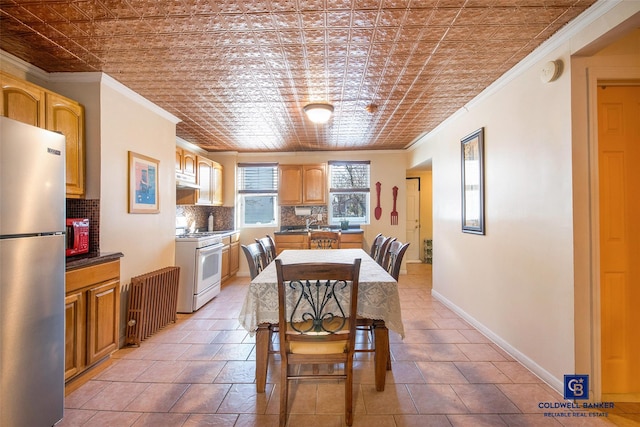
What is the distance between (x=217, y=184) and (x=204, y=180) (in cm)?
52

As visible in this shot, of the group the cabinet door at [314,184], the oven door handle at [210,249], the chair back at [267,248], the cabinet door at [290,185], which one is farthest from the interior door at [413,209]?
the chair back at [267,248]

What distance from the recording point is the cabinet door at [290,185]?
5.43 meters

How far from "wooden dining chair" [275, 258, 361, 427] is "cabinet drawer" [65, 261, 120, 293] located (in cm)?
149

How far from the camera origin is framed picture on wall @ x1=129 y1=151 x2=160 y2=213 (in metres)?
2.79

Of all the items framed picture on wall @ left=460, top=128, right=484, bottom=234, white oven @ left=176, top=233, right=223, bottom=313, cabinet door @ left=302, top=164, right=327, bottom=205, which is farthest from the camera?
cabinet door @ left=302, top=164, right=327, bottom=205

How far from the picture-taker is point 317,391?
1.98 meters

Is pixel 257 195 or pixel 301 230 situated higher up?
pixel 257 195

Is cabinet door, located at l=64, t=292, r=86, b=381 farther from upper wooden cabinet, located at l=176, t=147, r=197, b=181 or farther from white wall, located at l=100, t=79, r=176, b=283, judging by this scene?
upper wooden cabinet, located at l=176, t=147, r=197, b=181

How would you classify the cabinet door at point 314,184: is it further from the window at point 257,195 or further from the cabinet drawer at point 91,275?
the cabinet drawer at point 91,275

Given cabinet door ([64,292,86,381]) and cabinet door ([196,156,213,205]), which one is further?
cabinet door ([196,156,213,205])

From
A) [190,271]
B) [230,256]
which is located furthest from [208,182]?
[190,271]

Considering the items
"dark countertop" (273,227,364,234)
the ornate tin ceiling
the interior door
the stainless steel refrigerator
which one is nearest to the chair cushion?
the stainless steel refrigerator

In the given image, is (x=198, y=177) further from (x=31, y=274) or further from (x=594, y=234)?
(x=594, y=234)

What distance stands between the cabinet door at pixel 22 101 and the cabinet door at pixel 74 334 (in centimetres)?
126
